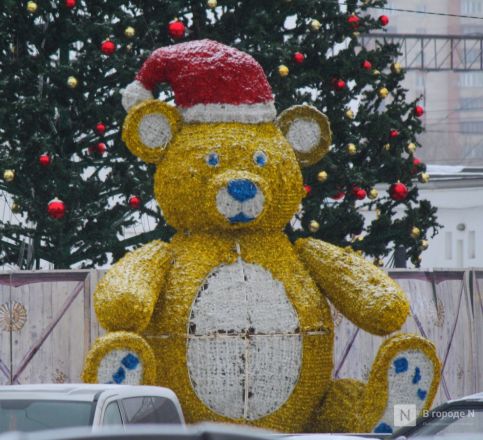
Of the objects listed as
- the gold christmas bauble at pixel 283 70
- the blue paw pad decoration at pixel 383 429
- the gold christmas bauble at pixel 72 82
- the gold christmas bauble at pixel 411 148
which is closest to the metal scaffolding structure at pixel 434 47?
the gold christmas bauble at pixel 411 148

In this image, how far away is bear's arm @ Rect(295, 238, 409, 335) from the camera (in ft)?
29.8

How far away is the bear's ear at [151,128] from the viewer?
942 cm

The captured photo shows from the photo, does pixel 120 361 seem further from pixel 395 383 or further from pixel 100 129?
pixel 100 129

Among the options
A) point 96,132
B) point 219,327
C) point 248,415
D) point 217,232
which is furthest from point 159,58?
point 96,132

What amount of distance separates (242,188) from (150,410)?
235cm

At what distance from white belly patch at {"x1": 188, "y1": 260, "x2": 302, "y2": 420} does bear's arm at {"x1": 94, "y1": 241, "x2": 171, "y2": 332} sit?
33 centimetres

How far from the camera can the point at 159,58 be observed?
378 inches

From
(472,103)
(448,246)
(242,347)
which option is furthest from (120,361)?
(472,103)

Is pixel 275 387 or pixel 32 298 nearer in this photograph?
pixel 275 387

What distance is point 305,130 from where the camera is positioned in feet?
32.0

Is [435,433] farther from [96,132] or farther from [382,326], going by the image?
[96,132]

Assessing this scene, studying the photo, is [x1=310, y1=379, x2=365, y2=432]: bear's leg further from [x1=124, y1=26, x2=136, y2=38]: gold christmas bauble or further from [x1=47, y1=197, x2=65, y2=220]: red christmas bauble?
[x1=124, y1=26, x2=136, y2=38]: gold christmas bauble

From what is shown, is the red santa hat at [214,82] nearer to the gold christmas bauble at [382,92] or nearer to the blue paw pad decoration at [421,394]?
the blue paw pad decoration at [421,394]

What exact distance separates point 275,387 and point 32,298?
2814 mm
